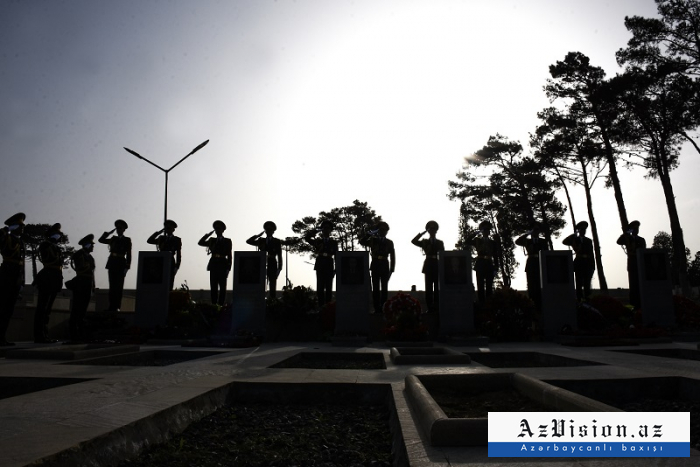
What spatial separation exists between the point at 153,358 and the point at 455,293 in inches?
290

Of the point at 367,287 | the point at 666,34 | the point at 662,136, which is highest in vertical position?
the point at 666,34

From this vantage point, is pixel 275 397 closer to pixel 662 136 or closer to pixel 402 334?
pixel 402 334

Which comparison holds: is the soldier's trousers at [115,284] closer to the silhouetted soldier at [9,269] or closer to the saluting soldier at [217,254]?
the saluting soldier at [217,254]

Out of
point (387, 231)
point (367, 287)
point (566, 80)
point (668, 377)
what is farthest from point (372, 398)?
point (566, 80)

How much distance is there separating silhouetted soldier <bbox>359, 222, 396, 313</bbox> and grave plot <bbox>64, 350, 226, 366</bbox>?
592 centimetres

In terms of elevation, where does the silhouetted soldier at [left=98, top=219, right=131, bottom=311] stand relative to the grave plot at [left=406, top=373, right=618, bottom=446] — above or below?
above

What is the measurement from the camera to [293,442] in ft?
12.5

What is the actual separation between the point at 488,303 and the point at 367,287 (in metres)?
3.10

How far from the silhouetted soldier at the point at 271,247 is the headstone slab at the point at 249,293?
1104mm

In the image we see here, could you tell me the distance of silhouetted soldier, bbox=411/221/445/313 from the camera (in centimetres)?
1498

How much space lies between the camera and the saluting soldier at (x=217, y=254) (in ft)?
49.9

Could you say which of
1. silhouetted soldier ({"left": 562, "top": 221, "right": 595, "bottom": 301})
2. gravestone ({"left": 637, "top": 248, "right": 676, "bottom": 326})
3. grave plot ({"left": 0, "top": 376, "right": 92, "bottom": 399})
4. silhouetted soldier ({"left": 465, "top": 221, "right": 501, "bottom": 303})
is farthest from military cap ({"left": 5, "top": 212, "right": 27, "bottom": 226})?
gravestone ({"left": 637, "top": 248, "right": 676, "bottom": 326})

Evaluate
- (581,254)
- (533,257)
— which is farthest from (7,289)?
(581,254)

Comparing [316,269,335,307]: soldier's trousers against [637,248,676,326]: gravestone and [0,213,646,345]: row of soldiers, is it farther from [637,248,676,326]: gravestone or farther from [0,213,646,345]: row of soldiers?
[637,248,676,326]: gravestone
